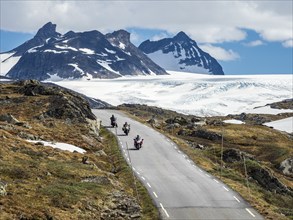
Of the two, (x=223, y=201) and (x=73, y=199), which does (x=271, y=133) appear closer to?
(x=223, y=201)

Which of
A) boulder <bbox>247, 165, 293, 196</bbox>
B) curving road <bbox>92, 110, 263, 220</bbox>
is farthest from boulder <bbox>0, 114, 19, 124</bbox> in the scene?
boulder <bbox>247, 165, 293, 196</bbox>

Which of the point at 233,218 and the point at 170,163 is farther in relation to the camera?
the point at 170,163

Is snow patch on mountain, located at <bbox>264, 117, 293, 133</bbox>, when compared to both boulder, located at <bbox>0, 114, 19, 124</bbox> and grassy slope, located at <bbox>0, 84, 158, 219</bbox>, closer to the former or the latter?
grassy slope, located at <bbox>0, 84, 158, 219</bbox>

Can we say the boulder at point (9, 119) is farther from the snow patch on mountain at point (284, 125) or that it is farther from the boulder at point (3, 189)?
the snow patch on mountain at point (284, 125)

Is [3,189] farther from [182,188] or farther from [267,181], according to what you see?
[267,181]

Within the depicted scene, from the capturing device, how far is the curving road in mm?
28312

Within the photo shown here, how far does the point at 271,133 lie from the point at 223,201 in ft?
215

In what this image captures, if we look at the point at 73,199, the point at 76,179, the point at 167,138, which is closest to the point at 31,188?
the point at 73,199

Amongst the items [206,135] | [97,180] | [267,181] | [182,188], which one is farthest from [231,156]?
[97,180]

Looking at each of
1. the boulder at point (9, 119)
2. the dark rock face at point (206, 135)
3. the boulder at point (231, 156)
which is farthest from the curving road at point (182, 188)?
the dark rock face at point (206, 135)

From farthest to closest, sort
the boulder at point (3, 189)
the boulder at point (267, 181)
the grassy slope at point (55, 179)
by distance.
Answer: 1. the boulder at point (267, 181)
2. the boulder at point (3, 189)
3. the grassy slope at point (55, 179)

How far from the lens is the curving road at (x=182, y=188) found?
28.3 meters

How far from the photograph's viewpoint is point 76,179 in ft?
99.6

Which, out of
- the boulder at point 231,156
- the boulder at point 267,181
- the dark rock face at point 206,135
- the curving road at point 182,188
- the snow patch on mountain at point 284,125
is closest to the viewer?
the curving road at point 182,188
